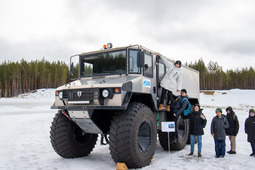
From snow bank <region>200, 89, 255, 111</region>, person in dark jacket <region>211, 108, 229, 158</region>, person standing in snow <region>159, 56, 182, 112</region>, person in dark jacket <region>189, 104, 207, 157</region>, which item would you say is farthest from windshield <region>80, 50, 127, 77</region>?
snow bank <region>200, 89, 255, 111</region>

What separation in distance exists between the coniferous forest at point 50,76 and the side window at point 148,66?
59.4 metres

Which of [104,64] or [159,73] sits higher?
[104,64]

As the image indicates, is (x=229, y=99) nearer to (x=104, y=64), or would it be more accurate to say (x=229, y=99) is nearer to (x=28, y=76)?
(x=104, y=64)

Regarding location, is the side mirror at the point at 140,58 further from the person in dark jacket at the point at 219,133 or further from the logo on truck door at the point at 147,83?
the person in dark jacket at the point at 219,133

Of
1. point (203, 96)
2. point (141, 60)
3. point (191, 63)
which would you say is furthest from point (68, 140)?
point (191, 63)

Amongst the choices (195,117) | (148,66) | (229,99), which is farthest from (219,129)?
(229,99)

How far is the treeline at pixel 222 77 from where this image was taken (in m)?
72.3

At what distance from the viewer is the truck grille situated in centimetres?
539

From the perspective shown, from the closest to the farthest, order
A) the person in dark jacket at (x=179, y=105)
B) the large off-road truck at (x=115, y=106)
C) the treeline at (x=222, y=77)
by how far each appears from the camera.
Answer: the large off-road truck at (x=115, y=106), the person in dark jacket at (x=179, y=105), the treeline at (x=222, y=77)

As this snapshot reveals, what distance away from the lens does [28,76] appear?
69625 millimetres

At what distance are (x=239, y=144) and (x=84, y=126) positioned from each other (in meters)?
6.60

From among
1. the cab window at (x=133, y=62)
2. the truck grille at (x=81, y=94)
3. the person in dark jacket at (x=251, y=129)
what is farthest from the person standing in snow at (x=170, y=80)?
the person in dark jacket at (x=251, y=129)

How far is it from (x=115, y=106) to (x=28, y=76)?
7138cm

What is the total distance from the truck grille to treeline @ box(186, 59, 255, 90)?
230 feet
